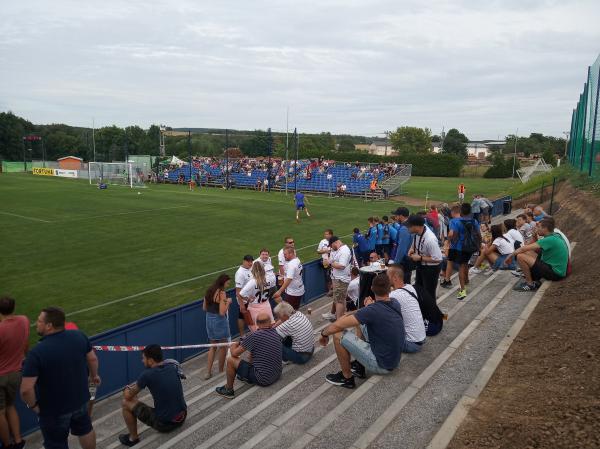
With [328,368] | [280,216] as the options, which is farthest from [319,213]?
[328,368]

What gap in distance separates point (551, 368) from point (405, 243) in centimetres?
331

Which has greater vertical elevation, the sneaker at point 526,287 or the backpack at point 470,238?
the backpack at point 470,238

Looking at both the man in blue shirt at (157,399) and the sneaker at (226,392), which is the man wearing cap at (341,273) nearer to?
the sneaker at (226,392)

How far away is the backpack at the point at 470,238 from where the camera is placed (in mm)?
8977

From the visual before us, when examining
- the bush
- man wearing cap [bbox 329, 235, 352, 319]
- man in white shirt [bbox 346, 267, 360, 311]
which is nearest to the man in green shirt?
man in white shirt [bbox 346, 267, 360, 311]

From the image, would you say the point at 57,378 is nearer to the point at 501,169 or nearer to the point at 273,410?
the point at 273,410

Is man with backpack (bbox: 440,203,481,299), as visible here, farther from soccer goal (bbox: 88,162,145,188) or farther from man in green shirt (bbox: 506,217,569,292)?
soccer goal (bbox: 88,162,145,188)

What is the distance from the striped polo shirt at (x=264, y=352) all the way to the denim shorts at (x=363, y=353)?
1.01m

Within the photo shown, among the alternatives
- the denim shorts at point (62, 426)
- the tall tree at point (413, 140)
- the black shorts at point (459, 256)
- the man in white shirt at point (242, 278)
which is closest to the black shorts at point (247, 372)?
the denim shorts at point (62, 426)

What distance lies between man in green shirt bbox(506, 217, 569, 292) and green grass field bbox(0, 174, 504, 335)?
8146 mm

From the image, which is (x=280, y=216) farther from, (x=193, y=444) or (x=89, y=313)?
(x=193, y=444)

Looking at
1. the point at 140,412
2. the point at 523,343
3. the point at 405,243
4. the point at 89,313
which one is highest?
the point at 405,243

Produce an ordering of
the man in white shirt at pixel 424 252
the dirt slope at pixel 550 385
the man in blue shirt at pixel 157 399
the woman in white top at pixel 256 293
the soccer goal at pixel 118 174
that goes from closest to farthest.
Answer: the dirt slope at pixel 550 385
the man in blue shirt at pixel 157 399
the man in white shirt at pixel 424 252
the woman in white top at pixel 256 293
the soccer goal at pixel 118 174

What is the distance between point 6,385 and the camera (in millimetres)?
5426
